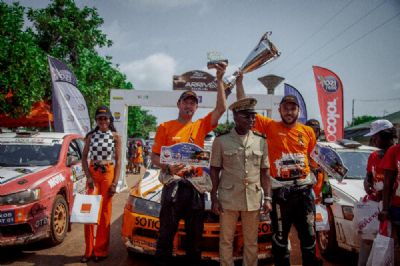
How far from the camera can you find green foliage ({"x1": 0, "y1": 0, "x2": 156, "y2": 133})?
32.0 feet

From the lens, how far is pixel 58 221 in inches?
188

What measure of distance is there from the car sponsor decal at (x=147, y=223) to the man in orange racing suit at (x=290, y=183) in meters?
1.28

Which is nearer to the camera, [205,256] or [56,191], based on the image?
[205,256]

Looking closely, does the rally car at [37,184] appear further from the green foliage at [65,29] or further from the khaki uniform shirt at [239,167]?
the green foliage at [65,29]

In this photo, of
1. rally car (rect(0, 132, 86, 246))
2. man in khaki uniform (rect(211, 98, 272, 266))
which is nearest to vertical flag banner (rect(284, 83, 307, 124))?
rally car (rect(0, 132, 86, 246))

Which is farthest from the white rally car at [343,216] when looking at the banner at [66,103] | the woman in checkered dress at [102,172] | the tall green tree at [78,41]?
the tall green tree at [78,41]

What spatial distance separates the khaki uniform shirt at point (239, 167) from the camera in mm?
3039

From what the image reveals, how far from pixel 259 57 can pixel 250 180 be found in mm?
1308

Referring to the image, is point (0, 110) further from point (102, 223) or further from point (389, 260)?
point (389, 260)

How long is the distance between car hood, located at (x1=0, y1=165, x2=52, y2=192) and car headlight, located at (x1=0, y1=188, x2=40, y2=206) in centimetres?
7

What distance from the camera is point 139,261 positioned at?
4.17 meters

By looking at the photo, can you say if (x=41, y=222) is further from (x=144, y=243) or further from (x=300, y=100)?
(x=300, y=100)

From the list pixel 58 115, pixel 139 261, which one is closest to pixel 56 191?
pixel 139 261

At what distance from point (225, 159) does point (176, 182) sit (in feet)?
1.78
